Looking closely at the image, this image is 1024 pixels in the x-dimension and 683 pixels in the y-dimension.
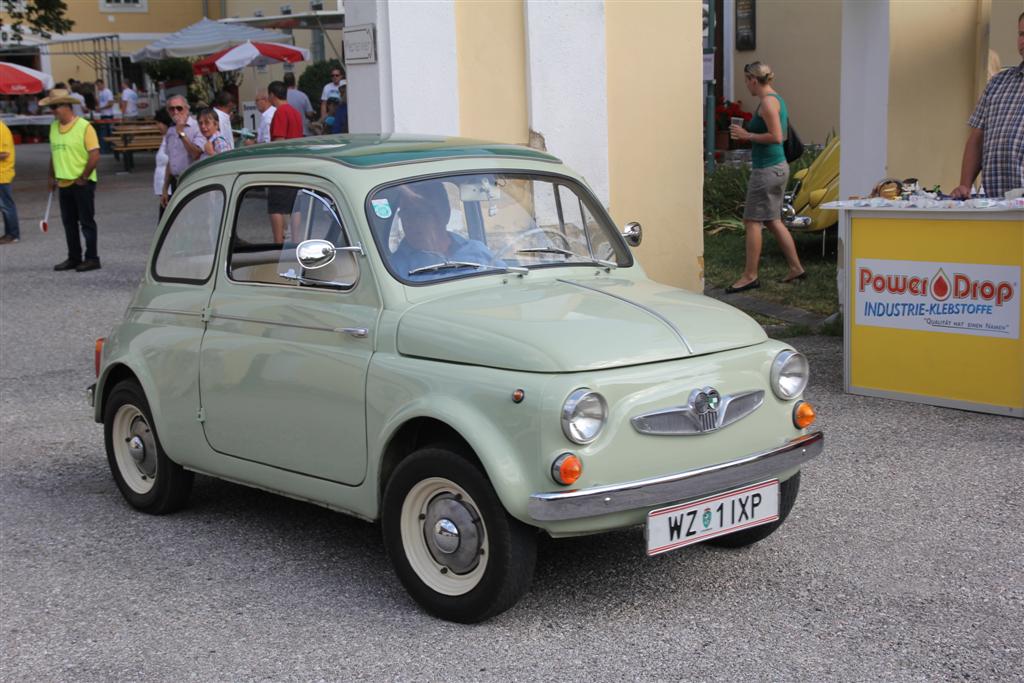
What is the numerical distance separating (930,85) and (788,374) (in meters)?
6.43

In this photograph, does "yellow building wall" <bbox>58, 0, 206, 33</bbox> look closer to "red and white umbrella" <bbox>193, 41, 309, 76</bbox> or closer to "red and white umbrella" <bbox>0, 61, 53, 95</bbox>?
"red and white umbrella" <bbox>0, 61, 53, 95</bbox>

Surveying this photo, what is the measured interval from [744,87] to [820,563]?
55.0 ft

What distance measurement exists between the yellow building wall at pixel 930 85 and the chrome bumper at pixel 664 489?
20.5 ft

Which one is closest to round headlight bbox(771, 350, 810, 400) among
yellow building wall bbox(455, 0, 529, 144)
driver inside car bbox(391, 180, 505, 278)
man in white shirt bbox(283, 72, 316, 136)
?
driver inside car bbox(391, 180, 505, 278)

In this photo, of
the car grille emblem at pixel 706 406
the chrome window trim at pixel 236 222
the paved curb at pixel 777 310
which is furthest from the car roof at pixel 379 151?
the paved curb at pixel 777 310

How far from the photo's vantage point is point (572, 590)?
188 inches

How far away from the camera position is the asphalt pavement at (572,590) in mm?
4164

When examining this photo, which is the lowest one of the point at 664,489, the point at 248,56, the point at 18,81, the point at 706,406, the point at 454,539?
the point at 454,539

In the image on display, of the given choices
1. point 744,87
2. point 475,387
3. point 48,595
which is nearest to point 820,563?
point 475,387

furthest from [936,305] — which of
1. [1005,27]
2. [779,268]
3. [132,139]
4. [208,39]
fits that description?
[132,139]

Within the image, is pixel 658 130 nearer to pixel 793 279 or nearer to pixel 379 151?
pixel 793 279

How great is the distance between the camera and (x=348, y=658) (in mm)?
4227

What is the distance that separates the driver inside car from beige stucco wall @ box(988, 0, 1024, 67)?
8.85m

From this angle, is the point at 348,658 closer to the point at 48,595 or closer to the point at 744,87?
the point at 48,595
